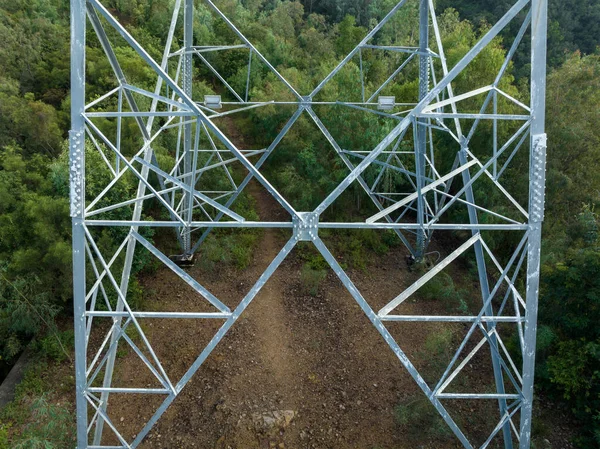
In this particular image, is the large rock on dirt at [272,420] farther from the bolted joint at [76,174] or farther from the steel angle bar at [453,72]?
the bolted joint at [76,174]

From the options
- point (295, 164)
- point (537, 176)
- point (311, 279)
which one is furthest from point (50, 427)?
point (295, 164)

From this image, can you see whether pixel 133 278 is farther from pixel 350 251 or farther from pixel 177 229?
pixel 350 251

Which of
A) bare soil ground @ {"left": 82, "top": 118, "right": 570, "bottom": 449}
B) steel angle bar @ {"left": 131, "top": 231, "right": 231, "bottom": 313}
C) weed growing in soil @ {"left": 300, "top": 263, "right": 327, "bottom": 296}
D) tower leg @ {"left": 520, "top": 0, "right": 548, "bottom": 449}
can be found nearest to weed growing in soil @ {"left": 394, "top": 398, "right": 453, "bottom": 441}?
bare soil ground @ {"left": 82, "top": 118, "right": 570, "bottom": 449}

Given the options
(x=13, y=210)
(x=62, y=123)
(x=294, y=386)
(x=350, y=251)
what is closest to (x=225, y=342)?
(x=294, y=386)

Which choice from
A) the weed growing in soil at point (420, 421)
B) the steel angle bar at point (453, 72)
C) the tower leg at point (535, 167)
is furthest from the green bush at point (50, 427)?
the tower leg at point (535, 167)

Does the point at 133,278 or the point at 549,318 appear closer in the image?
the point at 549,318

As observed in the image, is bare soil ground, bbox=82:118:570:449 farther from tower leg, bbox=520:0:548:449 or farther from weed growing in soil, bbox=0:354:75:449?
tower leg, bbox=520:0:548:449
